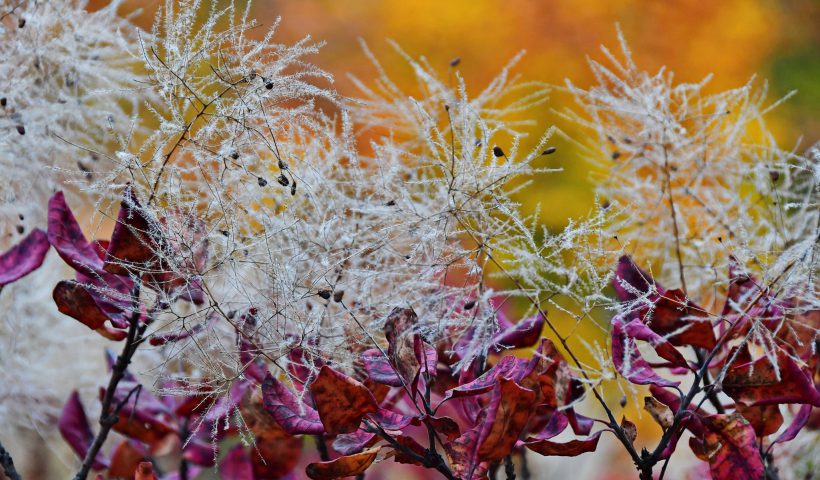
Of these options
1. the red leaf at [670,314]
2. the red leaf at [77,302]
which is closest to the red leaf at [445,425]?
the red leaf at [670,314]

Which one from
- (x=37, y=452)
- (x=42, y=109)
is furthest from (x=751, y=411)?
(x=37, y=452)

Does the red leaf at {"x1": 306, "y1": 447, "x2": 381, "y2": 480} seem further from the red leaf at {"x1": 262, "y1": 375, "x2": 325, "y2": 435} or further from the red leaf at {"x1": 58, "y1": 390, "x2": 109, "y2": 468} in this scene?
the red leaf at {"x1": 58, "y1": 390, "x2": 109, "y2": 468}

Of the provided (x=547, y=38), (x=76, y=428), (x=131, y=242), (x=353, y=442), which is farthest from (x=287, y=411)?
(x=547, y=38)

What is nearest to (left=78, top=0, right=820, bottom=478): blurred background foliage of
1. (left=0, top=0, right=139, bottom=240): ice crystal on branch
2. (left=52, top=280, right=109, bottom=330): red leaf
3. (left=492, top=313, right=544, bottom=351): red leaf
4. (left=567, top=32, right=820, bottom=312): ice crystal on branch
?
(left=567, top=32, right=820, bottom=312): ice crystal on branch

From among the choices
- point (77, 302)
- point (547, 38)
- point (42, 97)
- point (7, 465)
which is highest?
point (547, 38)

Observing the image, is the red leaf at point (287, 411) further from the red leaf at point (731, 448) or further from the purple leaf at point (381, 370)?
the red leaf at point (731, 448)

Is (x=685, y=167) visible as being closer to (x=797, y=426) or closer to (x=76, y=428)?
(x=797, y=426)
